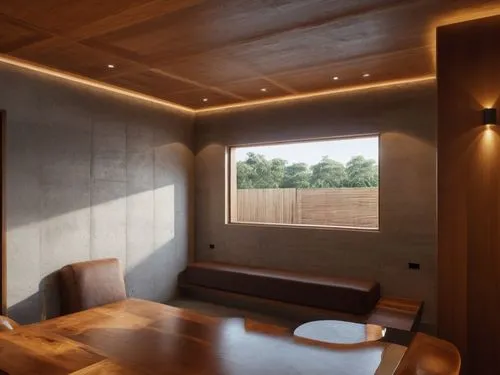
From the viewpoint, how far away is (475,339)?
286 centimetres

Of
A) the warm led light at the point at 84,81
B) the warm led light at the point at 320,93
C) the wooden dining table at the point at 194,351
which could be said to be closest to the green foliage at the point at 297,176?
the warm led light at the point at 320,93

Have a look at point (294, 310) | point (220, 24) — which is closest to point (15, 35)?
point (220, 24)

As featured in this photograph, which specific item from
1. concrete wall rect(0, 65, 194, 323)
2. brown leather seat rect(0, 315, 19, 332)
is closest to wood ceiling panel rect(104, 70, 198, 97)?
concrete wall rect(0, 65, 194, 323)

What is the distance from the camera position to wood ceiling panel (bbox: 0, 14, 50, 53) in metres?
2.92

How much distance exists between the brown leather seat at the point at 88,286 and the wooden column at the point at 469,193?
3286mm

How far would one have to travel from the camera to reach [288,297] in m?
4.68

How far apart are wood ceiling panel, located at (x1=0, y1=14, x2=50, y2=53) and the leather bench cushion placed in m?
3.47

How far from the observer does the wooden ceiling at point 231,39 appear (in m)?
2.64

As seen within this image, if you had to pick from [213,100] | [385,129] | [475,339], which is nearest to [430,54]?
[385,129]

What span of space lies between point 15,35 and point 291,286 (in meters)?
3.74

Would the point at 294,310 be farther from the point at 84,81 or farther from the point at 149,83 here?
the point at 84,81

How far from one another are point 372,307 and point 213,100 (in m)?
3.39

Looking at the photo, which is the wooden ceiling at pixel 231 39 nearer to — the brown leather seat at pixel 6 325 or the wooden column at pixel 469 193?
the wooden column at pixel 469 193

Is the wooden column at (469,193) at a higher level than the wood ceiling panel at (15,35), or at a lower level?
lower
